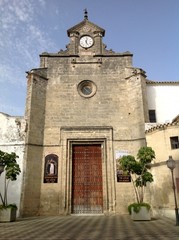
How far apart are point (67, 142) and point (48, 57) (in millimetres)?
6545

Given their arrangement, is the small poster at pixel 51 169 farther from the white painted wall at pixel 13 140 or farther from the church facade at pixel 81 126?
the white painted wall at pixel 13 140

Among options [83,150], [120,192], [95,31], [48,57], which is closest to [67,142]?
[83,150]

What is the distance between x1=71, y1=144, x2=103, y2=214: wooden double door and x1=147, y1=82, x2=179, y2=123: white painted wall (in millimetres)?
5056

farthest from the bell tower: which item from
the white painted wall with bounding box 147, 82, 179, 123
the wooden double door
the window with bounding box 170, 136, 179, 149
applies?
the window with bounding box 170, 136, 179, 149

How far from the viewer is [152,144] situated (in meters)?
14.6

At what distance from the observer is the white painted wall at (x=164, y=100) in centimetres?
1745

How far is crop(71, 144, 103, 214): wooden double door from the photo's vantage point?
14734 mm

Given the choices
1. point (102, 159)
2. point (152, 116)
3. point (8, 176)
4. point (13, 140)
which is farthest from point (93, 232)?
point (152, 116)

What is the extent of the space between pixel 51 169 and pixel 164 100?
365 inches

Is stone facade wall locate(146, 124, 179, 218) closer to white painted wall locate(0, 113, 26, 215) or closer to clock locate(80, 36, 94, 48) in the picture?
white painted wall locate(0, 113, 26, 215)

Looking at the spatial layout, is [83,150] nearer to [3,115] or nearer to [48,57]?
[3,115]

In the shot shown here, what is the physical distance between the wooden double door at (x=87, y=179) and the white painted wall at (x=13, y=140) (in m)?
3.24

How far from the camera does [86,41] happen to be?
18.7 m

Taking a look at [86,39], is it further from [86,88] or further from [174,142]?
[174,142]
